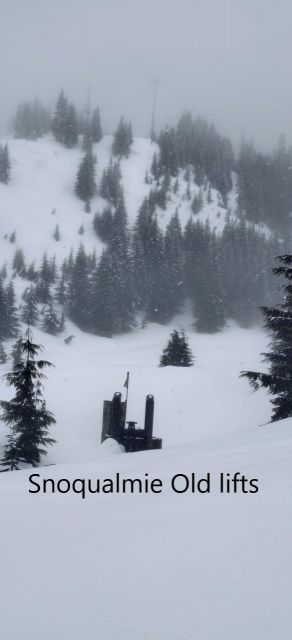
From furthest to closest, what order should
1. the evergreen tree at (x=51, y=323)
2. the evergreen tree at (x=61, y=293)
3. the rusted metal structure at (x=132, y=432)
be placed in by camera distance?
the evergreen tree at (x=61, y=293) → the evergreen tree at (x=51, y=323) → the rusted metal structure at (x=132, y=432)

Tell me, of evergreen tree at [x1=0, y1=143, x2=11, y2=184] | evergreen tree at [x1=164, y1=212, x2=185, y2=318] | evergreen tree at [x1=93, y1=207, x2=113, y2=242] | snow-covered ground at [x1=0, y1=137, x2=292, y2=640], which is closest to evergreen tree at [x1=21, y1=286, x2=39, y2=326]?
evergreen tree at [x1=164, y1=212, x2=185, y2=318]

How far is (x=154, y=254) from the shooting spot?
6494cm

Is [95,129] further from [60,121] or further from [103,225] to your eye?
[103,225]

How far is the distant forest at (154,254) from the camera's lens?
5497cm

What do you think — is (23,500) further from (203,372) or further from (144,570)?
(203,372)

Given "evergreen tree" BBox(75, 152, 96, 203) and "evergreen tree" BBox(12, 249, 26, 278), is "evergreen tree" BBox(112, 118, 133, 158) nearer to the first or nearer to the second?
"evergreen tree" BBox(75, 152, 96, 203)

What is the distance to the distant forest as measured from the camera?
5497 centimetres

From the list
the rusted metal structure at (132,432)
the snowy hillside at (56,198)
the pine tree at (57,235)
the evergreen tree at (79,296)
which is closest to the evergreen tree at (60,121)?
the snowy hillside at (56,198)

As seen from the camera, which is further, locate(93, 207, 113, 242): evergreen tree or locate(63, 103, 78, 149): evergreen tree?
locate(63, 103, 78, 149): evergreen tree

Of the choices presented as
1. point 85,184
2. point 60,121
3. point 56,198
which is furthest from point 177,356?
point 60,121

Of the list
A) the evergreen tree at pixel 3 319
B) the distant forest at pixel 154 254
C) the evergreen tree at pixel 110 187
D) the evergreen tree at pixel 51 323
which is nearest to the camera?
the evergreen tree at pixel 3 319

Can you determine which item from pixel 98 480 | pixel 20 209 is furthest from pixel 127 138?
pixel 98 480

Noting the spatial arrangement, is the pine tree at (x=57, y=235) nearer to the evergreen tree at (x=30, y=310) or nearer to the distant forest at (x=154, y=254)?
the distant forest at (x=154, y=254)

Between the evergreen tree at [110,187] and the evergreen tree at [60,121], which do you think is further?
the evergreen tree at [60,121]
